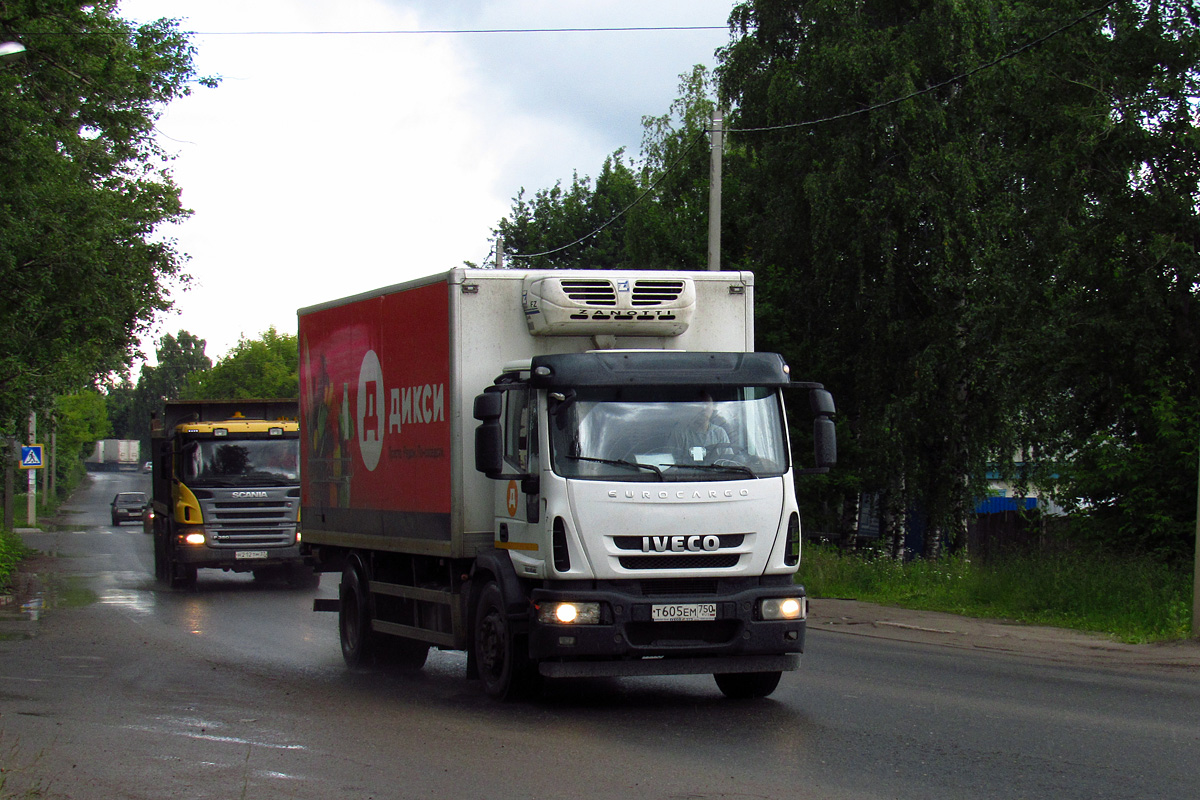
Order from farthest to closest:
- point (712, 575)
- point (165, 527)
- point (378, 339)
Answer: point (165, 527) → point (378, 339) → point (712, 575)

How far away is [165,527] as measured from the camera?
82.3 ft

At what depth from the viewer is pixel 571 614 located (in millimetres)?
9219

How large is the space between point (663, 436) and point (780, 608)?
1436mm

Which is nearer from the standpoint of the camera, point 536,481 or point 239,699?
point 536,481

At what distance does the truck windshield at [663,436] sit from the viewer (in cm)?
948

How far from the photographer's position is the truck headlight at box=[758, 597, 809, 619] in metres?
9.54

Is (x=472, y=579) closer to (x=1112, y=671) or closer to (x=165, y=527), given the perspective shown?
(x=1112, y=671)

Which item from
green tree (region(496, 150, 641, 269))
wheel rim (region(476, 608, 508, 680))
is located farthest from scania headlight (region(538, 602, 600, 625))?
green tree (region(496, 150, 641, 269))

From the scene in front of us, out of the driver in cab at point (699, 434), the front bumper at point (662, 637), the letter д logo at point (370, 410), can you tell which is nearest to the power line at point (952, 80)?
the letter д logo at point (370, 410)

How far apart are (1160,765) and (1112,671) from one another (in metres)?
4.87

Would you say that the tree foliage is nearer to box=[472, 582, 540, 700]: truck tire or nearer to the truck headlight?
the truck headlight

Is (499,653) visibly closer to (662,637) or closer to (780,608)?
(662,637)

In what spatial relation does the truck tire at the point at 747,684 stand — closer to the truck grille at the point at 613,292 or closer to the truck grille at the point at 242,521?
the truck grille at the point at 613,292

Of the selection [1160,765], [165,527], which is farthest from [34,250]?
[1160,765]
